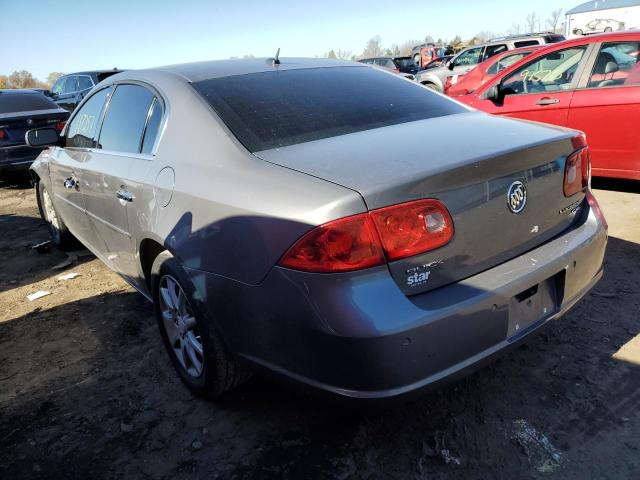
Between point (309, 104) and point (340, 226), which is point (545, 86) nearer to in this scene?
point (309, 104)

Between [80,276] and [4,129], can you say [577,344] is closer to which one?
[80,276]

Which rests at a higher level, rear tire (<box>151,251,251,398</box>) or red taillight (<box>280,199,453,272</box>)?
red taillight (<box>280,199,453,272</box>)

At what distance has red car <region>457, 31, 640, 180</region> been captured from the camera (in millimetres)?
4734

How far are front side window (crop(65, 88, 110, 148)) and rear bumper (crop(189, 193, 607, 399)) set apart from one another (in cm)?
214

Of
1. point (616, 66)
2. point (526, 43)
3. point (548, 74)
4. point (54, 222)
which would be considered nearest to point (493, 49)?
point (526, 43)

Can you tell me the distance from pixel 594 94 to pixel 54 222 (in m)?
5.37

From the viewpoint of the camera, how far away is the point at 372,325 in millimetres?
1664

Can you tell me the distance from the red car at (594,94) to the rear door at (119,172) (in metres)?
3.28

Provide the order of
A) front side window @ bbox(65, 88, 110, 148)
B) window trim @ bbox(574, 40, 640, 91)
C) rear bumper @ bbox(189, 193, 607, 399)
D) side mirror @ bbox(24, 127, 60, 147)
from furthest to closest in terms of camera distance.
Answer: window trim @ bbox(574, 40, 640, 91) → side mirror @ bbox(24, 127, 60, 147) → front side window @ bbox(65, 88, 110, 148) → rear bumper @ bbox(189, 193, 607, 399)

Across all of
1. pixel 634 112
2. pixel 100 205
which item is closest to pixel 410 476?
pixel 100 205

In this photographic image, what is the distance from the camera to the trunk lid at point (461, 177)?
178cm

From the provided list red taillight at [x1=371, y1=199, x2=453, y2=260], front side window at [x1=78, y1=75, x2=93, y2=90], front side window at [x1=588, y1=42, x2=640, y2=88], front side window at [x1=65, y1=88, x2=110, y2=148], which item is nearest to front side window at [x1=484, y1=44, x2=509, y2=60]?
front side window at [x1=588, y1=42, x2=640, y2=88]

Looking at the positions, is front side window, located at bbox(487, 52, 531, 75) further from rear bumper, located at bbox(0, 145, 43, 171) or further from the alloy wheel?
the alloy wheel

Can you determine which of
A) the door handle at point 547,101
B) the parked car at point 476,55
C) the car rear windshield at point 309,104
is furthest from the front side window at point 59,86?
the car rear windshield at point 309,104
